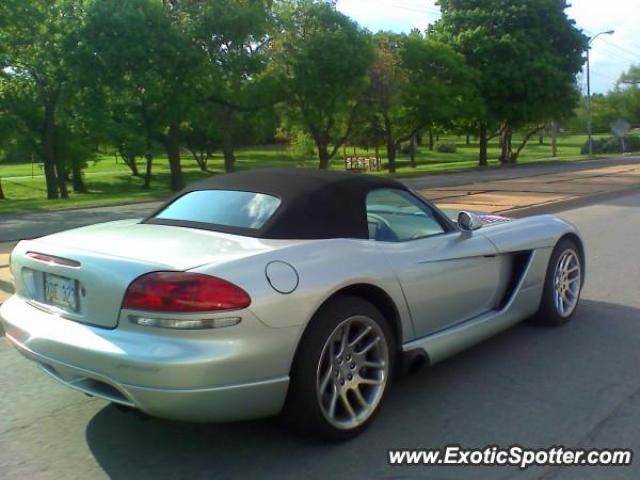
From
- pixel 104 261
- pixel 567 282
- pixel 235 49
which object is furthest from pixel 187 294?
pixel 235 49

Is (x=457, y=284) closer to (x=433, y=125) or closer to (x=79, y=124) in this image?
(x=79, y=124)

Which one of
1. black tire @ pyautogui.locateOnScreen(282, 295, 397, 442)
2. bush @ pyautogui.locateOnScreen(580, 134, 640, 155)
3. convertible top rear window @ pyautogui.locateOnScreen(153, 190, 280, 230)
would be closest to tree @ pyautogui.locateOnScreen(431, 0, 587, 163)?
bush @ pyautogui.locateOnScreen(580, 134, 640, 155)

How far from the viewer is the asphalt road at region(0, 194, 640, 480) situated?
3145 mm

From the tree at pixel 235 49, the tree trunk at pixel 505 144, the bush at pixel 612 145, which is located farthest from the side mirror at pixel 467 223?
the bush at pixel 612 145

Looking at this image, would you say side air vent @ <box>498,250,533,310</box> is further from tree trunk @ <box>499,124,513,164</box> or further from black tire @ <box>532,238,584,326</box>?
tree trunk @ <box>499,124,513,164</box>

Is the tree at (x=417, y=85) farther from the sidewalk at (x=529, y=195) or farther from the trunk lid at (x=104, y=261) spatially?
the trunk lid at (x=104, y=261)

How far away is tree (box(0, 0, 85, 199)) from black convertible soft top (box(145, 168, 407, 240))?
2369cm

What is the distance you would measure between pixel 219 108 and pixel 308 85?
5251 millimetres

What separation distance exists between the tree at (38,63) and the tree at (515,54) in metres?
24.5

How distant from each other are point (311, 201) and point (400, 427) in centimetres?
131

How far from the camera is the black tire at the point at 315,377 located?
3170 mm

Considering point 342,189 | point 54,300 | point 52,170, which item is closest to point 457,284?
point 342,189

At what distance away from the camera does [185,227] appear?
388cm

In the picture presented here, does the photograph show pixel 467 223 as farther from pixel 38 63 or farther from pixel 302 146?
pixel 302 146
